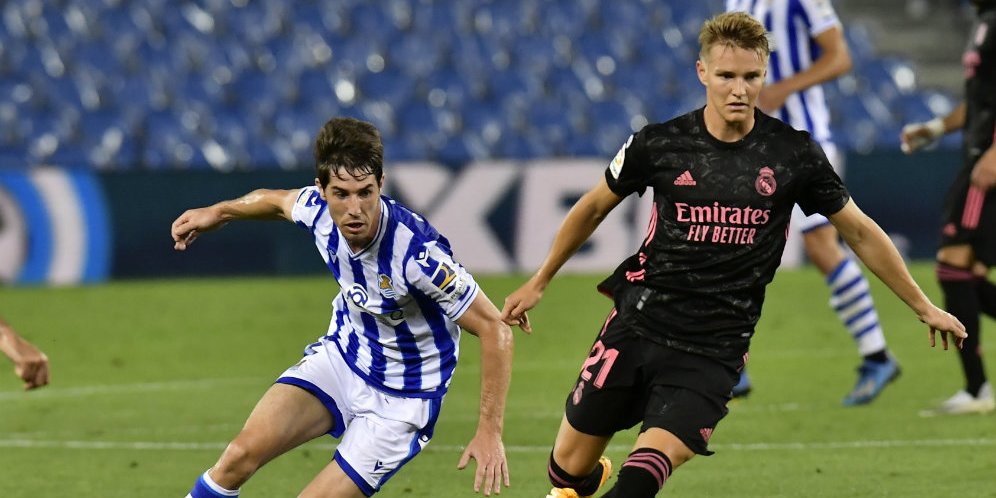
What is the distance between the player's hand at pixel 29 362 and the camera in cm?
441

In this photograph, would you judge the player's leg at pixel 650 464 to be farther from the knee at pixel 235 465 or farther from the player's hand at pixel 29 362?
the player's hand at pixel 29 362

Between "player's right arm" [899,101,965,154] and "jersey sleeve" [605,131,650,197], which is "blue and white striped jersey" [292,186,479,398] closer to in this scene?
"jersey sleeve" [605,131,650,197]

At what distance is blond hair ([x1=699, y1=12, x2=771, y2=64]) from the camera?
15.8ft

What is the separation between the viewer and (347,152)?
16.0ft

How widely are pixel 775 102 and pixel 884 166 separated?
7028 millimetres

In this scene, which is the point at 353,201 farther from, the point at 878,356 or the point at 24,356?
the point at 878,356

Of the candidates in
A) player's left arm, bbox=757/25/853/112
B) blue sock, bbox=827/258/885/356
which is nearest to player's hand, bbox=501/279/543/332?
player's left arm, bbox=757/25/853/112

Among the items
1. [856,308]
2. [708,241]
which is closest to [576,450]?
[708,241]

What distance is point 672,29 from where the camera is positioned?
60.6ft

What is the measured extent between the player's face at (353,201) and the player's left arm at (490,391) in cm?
43

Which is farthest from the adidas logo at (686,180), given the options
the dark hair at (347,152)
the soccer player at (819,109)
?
the soccer player at (819,109)

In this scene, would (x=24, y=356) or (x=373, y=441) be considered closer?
(x=24, y=356)

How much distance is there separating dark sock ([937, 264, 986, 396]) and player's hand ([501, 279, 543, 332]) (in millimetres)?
3548

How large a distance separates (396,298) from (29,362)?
1224 mm
